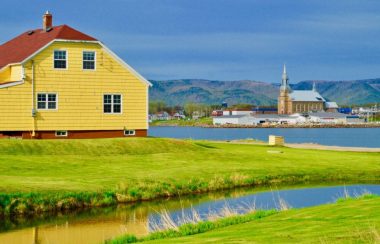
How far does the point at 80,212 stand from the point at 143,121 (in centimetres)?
2526

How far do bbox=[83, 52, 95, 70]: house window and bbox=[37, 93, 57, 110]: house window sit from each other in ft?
11.0

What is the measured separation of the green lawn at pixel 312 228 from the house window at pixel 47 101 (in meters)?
31.5

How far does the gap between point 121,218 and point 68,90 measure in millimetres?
24078

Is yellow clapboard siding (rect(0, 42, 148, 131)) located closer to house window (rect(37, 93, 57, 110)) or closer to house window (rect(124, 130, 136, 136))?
house window (rect(37, 93, 57, 110))

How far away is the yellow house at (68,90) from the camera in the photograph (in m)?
47.5

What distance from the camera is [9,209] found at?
2664 centimetres

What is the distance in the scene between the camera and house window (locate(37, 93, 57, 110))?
1902 inches

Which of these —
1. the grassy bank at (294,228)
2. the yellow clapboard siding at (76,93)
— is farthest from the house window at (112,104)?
the grassy bank at (294,228)

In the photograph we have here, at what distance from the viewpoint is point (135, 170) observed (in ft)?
124

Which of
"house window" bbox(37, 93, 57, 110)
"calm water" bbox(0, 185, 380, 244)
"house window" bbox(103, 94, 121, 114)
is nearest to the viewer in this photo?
"calm water" bbox(0, 185, 380, 244)

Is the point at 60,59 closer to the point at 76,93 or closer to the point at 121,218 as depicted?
the point at 76,93

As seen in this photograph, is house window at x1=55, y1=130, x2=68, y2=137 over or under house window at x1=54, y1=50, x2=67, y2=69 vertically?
under

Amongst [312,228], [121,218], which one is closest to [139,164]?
[121,218]

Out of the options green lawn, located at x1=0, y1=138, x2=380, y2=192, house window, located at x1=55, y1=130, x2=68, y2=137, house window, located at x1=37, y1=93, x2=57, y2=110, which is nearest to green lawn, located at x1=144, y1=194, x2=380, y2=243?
green lawn, located at x1=0, y1=138, x2=380, y2=192
